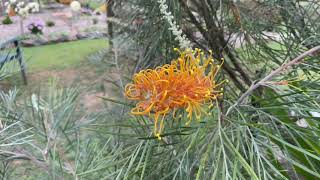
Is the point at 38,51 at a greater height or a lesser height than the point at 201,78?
lesser

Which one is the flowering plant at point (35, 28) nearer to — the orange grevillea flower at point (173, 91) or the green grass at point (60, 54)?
the green grass at point (60, 54)

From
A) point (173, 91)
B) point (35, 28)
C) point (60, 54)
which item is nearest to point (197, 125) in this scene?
point (173, 91)

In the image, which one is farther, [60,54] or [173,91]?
[60,54]

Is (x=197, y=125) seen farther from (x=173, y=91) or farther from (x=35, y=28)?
(x=35, y=28)

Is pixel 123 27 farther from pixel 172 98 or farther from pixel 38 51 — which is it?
pixel 38 51

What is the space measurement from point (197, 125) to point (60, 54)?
437 cm

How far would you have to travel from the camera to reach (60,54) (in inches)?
184

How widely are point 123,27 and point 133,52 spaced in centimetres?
8

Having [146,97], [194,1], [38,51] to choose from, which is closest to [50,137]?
[146,97]

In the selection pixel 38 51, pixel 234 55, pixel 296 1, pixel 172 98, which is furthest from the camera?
pixel 38 51

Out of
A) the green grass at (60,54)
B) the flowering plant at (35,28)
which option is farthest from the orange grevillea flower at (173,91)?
the flowering plant at (35,28)

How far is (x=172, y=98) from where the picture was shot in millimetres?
427

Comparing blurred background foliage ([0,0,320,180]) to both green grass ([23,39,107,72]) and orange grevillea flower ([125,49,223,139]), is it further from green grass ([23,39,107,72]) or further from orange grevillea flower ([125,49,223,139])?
green grass ([23,39,107,72])

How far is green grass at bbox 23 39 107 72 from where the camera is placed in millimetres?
4219
